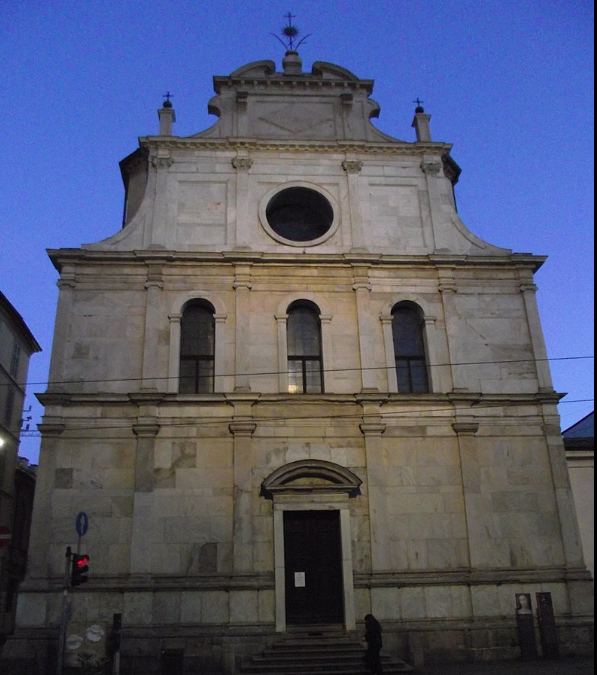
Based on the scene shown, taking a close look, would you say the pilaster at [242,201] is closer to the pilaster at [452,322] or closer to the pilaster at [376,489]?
the pilaster at [452,322]

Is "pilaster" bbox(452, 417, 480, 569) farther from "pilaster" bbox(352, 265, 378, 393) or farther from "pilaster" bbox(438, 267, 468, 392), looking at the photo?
"pilaster" bbox(352, 265, 378, 393)

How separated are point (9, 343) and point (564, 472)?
2553 centimetres

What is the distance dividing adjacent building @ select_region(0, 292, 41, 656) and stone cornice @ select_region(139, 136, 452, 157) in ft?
42.9

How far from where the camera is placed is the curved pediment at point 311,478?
55.3 feet

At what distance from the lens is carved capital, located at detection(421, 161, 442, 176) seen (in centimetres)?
2150

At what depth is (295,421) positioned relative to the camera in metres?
17.8

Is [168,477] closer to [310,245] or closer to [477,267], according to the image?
[310,245]

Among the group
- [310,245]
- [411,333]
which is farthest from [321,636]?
[310,245]

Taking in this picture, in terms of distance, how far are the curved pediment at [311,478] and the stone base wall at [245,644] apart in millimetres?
3281

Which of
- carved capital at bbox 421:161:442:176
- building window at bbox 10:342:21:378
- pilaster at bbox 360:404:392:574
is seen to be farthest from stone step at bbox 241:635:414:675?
building window at bbox 10:342:21:378

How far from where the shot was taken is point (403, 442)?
703 inches

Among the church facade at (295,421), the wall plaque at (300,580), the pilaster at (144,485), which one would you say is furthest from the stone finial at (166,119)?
the wall plaque at (300,580)

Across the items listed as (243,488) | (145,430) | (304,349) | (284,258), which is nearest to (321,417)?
(304,349)

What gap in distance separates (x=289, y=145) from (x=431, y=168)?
4.64 metres
